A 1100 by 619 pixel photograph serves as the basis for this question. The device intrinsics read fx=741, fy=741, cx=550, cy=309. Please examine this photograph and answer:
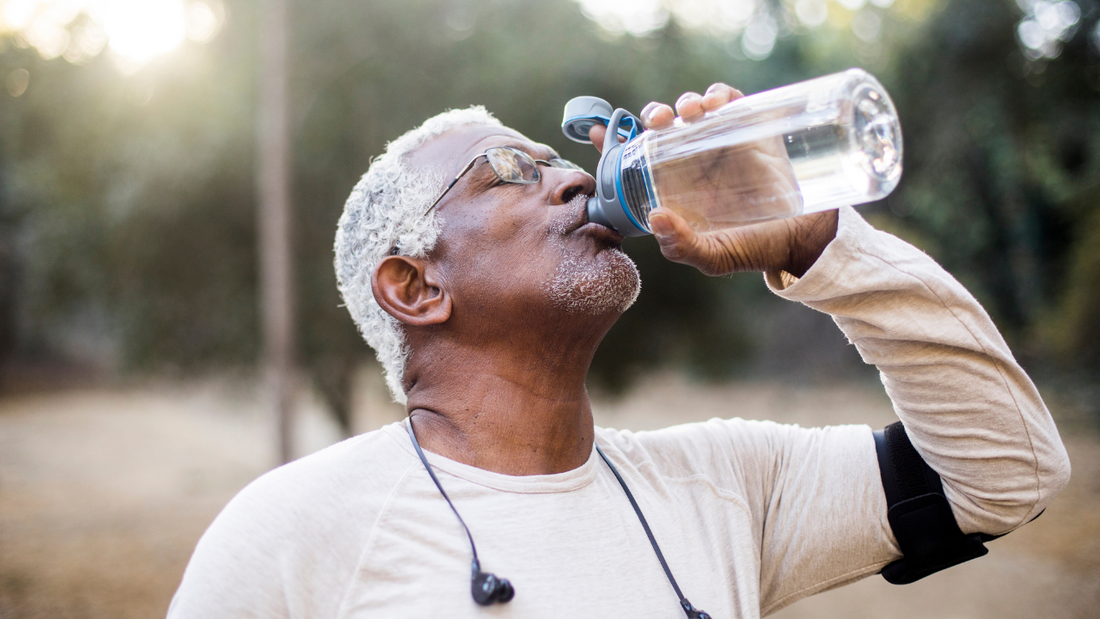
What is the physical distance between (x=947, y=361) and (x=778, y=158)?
0.55 meters

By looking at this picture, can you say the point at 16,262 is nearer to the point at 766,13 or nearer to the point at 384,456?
the point at 766,13

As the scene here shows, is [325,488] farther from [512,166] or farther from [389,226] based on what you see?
[512,166]

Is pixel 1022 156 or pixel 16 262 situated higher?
pixel 16 262

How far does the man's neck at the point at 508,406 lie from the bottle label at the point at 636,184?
320 mm

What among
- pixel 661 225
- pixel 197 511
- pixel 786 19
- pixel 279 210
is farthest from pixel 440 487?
pixel 786 19

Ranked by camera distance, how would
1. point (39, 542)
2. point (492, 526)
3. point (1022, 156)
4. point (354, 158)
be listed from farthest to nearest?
point (1022, 156)
point (39, 542)
point (354, 158)
point (492, 526)

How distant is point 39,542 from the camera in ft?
26.3

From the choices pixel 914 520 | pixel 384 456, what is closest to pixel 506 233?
pixel 384 456

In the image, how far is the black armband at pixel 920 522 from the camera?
158 centimetres

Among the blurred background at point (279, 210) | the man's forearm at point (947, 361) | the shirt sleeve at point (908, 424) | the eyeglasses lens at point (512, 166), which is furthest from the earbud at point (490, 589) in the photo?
the blurred background at point (279, 210)

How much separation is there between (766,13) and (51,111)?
1506cm

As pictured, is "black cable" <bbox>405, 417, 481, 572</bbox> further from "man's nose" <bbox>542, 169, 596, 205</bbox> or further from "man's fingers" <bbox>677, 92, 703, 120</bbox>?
"man's fingers" <bbox>677, 92, 703, 120</bbox>

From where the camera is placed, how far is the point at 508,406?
1.63 metres

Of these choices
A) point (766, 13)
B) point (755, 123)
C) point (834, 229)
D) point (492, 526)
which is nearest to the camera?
point (492, 526)
